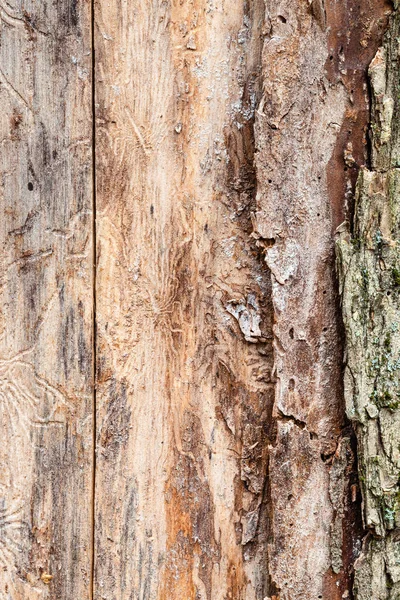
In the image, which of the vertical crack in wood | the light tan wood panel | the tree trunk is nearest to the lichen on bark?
the tree trunk

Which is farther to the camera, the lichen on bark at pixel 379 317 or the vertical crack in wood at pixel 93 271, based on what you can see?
the vertical crack in wood at pixel 93 271

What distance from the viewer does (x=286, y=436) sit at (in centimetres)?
125

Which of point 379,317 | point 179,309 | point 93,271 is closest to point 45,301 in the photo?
point 93,271

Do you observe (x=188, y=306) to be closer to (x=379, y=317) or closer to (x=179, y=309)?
(x=179, y=309)

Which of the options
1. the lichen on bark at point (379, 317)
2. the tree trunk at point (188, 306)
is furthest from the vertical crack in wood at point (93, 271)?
the lichen on bark at point (379, 317)

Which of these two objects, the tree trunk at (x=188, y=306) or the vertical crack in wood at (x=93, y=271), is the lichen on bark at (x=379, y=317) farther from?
the vertical crack in wood at (x=93, y=271)

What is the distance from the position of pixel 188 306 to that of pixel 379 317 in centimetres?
40

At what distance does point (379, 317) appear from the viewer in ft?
3.92

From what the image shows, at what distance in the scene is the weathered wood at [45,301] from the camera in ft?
4.33

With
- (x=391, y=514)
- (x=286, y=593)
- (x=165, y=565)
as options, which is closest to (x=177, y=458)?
(x=165, y=565)

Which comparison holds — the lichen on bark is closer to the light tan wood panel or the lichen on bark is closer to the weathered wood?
the light tan wood panel

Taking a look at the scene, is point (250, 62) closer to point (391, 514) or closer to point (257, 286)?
point (257, 286)

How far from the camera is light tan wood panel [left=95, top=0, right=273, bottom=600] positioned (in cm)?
129

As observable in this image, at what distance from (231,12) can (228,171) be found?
12.9 inches
